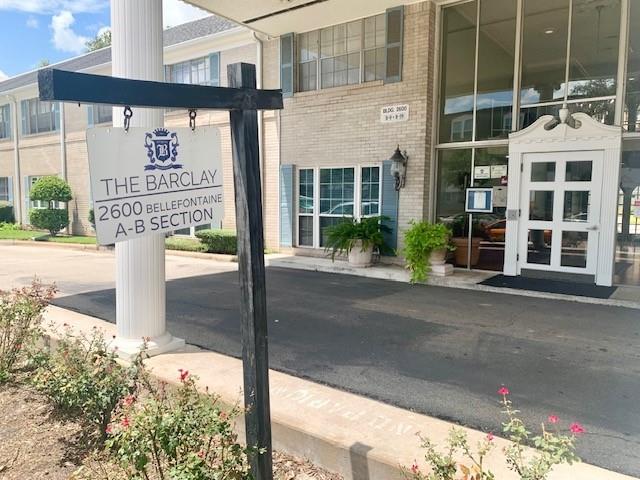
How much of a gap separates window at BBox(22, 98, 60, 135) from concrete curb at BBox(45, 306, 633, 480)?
19824 mm

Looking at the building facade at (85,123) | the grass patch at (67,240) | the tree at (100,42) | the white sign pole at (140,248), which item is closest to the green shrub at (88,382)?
the white sign pole at (140,248)

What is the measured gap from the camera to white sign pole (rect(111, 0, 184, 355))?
438 centimetres

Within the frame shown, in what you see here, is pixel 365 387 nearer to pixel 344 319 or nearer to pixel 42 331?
pixel 344 319

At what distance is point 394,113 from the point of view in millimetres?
11047

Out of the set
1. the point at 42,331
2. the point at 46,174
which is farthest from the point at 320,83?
the point at 46,174

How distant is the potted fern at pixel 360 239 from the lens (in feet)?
35.4

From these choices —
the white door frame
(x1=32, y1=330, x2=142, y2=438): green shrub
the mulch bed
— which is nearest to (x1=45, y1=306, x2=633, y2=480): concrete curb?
the mulch bed

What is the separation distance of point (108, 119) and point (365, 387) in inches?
689

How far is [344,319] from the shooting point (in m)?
6.74

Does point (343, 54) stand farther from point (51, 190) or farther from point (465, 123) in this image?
point (51, 190)

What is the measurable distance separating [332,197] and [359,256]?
216 centimetres

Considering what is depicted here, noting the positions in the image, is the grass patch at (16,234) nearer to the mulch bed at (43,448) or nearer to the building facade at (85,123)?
the building facade at (85,123)

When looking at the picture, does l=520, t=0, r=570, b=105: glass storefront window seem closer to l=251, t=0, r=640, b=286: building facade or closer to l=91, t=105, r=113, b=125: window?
l=251, t=0, r=640, b=286: building facade

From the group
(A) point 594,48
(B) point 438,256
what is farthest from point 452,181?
(A) point 594,48
